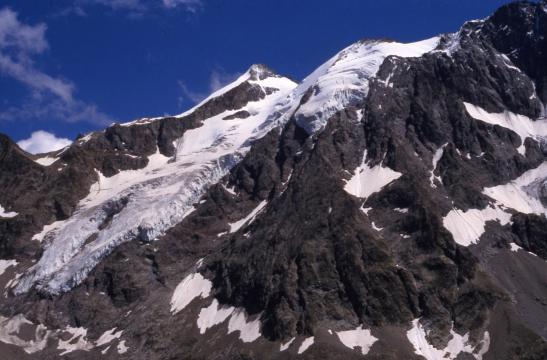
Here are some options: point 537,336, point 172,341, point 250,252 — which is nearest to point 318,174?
point 250,252

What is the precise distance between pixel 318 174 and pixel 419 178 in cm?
2776

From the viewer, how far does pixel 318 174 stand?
7785 inches

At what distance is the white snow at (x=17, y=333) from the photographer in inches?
6865

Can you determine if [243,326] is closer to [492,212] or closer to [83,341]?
[83,341]

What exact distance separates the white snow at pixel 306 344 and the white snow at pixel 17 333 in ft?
226

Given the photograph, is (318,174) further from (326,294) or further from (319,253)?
(326,294)

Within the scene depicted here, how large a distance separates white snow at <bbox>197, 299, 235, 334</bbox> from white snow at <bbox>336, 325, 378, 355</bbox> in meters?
29.7

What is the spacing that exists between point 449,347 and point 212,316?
5536 centimetres

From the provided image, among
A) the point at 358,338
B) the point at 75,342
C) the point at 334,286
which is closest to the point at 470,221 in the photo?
the point at 334,286

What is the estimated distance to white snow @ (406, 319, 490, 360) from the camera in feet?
459

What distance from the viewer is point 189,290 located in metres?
182

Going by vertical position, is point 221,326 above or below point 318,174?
below

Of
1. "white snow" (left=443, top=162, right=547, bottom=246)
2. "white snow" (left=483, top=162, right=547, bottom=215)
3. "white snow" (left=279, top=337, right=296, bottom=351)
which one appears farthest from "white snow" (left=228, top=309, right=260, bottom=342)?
"white snow" (left=483, top=162, right=547, bottom=215)

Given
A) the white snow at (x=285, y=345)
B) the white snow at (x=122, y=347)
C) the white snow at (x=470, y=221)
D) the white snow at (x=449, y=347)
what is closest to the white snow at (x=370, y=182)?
the white snow at (x=470, y=221)
